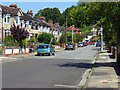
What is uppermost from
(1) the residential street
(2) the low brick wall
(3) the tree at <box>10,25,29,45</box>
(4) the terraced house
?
(4) the terraced house

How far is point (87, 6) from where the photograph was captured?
25.4 m

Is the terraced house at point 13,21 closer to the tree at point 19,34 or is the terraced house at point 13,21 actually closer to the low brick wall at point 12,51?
the tree at point 19,34

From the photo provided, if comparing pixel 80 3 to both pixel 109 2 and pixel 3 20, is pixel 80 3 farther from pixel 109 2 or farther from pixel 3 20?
pixel 3 20

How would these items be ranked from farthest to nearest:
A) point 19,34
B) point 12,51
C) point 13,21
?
point 13,21 < point 19,34 < point 12,51

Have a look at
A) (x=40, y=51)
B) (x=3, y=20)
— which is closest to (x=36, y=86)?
(x=40, y=51)

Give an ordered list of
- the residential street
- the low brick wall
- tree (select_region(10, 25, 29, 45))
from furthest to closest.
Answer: tree (select_region(10, 25, 29, 45)) → the low brick wall → the residential street

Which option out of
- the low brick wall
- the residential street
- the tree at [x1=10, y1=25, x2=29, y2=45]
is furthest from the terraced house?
the residential street

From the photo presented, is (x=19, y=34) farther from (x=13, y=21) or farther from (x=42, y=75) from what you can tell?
(x=42, y=75)

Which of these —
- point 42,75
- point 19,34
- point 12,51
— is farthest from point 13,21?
point 42,75

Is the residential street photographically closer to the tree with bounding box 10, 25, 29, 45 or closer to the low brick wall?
the low brick wall

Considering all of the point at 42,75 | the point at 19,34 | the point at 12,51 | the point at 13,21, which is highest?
the point at 13,21

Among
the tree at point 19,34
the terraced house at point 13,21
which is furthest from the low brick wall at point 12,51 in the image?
the terraced house at point 13,21

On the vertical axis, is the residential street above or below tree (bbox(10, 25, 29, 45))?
below

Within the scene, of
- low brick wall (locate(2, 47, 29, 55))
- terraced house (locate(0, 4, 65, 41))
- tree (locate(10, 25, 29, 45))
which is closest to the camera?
low brick wall (locate(2, 47, 29, 55))
